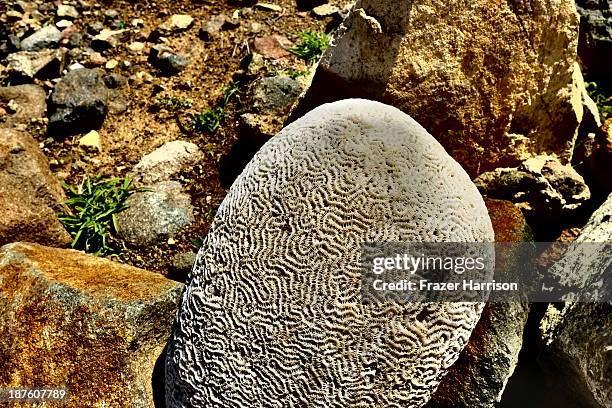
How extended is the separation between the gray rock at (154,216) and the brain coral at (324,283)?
980mm

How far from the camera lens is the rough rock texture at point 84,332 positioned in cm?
250

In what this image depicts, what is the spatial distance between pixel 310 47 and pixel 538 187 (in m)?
1.80

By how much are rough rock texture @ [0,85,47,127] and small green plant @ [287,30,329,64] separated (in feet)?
5.42

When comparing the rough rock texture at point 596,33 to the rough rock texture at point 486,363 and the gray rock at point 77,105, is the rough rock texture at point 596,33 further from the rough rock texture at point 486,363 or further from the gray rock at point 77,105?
the gray rock at point 77,105

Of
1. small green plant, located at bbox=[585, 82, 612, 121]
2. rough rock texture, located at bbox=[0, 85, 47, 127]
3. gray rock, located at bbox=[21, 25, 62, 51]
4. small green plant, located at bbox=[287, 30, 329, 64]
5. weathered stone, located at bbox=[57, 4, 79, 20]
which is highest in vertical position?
small green plant, located at bbox=[585, 82, 612, 121]

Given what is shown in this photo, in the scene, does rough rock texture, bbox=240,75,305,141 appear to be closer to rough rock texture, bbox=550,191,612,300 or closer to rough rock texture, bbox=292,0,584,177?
rough rock texture, bbox=292,0,584,177

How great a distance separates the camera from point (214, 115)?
12.8 ft

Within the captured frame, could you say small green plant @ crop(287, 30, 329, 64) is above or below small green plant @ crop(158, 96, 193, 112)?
above

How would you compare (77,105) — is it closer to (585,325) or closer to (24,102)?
(24,102)

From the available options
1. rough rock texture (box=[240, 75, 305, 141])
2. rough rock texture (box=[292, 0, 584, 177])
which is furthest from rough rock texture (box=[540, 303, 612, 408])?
rough rock texture (box=[240, 75, 305, 141])

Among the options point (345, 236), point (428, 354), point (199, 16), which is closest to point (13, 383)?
point (345, 236)

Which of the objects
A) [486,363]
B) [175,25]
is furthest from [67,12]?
[486,363]

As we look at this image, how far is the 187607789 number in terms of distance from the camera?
2.48m

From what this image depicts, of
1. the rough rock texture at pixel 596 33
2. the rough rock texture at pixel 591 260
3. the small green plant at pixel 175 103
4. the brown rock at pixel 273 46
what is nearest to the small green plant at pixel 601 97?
the rough rock texture at pixel 596 33
